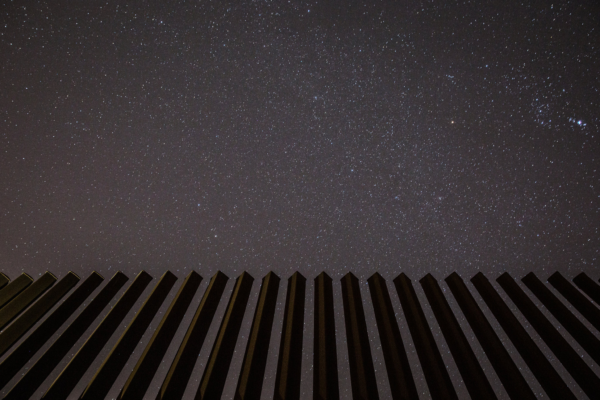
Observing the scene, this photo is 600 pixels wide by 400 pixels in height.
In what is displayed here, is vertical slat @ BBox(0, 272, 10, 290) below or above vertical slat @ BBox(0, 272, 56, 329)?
above

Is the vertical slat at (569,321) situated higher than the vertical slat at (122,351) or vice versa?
the vertical slat at (569,321)

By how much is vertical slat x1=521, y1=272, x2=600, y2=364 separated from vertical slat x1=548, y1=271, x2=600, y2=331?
88 millimetres

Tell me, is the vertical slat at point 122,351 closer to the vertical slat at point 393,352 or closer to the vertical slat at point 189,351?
the vertical slat at point 189,351

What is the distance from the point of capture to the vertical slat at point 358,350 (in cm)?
166

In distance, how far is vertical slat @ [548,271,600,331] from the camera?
6.26ft

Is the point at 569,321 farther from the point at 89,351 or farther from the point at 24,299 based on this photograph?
the point at 24,299

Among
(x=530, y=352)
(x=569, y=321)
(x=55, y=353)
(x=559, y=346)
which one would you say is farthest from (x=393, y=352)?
(x=55, y=353)

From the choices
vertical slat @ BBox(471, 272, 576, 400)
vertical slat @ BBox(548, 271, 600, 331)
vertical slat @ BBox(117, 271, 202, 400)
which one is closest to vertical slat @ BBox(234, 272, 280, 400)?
vertical slat @ BBox(117, 271, 202, 400)

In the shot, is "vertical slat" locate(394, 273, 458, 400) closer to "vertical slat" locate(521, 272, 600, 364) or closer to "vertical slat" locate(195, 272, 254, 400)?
"vertical slat" locate(521, 272, 600, 364)

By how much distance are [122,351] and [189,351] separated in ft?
1.25

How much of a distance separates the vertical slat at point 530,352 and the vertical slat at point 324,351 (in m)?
1.05

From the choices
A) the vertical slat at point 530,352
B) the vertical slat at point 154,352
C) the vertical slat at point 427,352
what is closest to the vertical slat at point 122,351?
the vertical slat at point 154,352

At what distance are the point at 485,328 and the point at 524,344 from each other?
0.20m

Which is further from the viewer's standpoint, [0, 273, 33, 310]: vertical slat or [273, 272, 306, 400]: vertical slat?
[0, 273, 33, 310]: vertical slat
